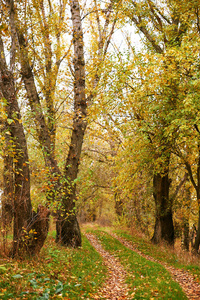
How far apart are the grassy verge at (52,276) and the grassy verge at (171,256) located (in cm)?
364

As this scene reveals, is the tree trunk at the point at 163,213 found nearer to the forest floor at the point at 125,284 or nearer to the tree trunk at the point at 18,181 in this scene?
the forest floor at the point at 125,284

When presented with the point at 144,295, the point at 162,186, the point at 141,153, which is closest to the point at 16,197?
the point at 144,295

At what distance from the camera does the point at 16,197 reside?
24.3ft

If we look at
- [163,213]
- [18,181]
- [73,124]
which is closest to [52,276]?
[18,181]

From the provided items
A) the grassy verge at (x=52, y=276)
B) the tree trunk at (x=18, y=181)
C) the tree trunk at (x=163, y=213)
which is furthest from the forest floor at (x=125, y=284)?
the tree trunk at (x=163, y=213)

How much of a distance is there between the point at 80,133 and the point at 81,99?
155 cm

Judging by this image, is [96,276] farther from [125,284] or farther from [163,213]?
[163,213]

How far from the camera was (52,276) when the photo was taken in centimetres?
657

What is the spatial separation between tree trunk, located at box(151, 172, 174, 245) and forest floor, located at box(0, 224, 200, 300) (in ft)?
7.38

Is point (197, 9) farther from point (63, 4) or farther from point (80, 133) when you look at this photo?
point (63, 4)

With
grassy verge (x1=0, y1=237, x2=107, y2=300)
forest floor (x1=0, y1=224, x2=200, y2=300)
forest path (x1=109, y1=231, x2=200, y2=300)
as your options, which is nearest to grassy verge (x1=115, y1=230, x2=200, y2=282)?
forest floor (x1=0, y1=224, x2=200, y2=300)

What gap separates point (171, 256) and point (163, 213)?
301 cm

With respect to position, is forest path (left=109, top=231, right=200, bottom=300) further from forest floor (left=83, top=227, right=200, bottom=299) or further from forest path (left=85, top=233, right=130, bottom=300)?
forest path (left=85, top=233, right=130, bottom=300)

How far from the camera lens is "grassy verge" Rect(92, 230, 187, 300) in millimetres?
6883
